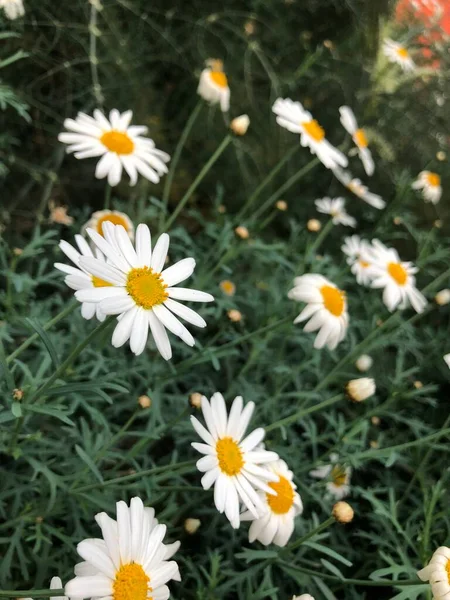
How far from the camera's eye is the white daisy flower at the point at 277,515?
1.04m

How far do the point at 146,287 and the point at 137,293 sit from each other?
0.06 ft

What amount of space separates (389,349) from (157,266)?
1.45m

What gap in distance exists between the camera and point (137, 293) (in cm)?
80

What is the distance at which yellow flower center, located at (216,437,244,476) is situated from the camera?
0.97m

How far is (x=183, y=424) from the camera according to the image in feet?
4.26

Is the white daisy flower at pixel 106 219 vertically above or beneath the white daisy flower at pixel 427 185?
beneath

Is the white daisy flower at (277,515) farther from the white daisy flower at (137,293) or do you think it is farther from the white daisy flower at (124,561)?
the white daisy flower at (137,293)

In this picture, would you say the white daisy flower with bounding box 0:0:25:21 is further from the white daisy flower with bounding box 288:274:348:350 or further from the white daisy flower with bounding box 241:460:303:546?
the white daisy flower with bounding box 241:460:303:546

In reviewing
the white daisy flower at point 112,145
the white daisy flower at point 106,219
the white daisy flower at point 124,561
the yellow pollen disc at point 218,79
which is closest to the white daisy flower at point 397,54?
the yellow pollen disc at point 218,79

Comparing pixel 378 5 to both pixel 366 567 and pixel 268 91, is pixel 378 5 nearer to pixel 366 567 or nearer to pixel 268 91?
pixel 268 91

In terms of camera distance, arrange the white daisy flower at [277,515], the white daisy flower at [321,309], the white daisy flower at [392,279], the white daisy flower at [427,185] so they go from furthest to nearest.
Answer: the white daisy flower at [427,185], the white daisy flower at [392,279], the white daisy flower at [321,309], the white daisy flower at [277,515]

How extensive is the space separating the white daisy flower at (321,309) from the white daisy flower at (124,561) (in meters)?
0.55

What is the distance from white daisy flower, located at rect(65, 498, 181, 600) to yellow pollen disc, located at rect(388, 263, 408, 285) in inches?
36.8

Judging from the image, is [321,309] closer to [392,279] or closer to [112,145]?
[392,279]
